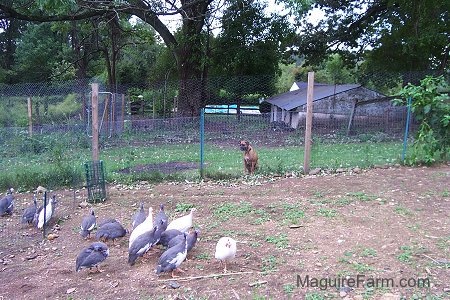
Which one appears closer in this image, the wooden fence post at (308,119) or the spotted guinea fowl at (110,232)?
the spotted guinea fowl at (110,232)

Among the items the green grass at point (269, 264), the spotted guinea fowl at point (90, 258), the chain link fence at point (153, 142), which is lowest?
the green grass at point (269, 264)

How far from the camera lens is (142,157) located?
11.2 metres

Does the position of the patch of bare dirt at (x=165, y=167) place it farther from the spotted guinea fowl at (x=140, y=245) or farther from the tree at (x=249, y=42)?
the tree at (x=249, y=42)

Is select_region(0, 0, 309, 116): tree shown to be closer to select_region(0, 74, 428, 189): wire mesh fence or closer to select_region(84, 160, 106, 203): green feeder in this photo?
select_region(0, 74, 428, 189): wire mesh fence

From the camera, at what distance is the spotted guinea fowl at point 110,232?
537cm

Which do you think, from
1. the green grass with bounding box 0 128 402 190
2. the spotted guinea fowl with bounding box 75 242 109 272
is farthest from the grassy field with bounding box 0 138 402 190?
the spotted guinea fowl with bounding box 75 242 109 272

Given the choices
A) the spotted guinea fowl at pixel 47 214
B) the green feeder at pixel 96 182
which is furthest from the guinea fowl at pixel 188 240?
the green feeder at pixel 96 182

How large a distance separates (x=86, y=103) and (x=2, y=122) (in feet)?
10.1

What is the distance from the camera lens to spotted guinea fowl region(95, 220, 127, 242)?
5.37m

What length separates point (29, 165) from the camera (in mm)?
10078

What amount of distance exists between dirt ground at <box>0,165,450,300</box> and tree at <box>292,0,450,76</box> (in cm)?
1077

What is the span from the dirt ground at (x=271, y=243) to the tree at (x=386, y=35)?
10.8 m

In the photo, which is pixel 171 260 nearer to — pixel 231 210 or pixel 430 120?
pixel 231 210

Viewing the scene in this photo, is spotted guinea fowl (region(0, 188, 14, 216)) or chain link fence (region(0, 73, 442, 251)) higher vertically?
chain link fence (region(0, 73, 442, 251))
